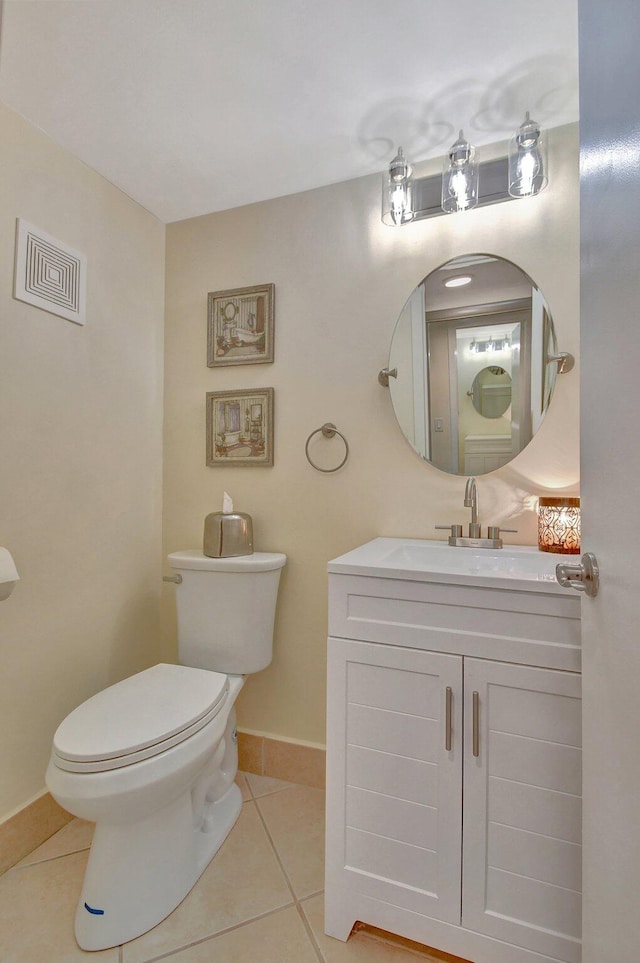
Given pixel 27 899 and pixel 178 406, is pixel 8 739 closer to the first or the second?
pixel 27 899

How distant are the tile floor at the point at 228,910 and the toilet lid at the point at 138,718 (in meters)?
0.46

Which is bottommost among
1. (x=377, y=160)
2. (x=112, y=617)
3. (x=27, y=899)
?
(x=27, y=899)

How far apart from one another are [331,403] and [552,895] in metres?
1.42

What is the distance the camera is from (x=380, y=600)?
3.70 ft

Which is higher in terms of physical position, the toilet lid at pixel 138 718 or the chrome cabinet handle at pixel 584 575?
the chrome cabinet handle at pixel 584 575

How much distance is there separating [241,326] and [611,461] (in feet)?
4.92

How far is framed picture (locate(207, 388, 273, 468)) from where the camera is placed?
1796 millimetres

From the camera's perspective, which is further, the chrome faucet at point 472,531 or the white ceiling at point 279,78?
the chrome faucet at point 472,531

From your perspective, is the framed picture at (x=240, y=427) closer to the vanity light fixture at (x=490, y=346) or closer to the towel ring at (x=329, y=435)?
the towel ring at (x=329, y=435)

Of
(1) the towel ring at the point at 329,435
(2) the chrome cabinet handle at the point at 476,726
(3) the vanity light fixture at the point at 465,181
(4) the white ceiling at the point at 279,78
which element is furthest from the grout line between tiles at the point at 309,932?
(4) the white ceiling at the point at 279,78

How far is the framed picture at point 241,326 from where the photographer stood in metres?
1.79

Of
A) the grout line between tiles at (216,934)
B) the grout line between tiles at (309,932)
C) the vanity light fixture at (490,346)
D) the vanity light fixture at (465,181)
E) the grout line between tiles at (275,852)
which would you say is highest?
the vanity light fixture at (465,181)

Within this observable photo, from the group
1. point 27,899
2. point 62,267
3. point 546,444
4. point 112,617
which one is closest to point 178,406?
point 62,267

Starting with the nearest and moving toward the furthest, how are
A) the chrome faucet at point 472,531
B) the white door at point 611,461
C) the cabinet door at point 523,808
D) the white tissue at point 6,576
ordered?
the white door at point 611,461, the cabinet door at point 523,808, the white tissue at point 6,576, the chrome faucet at point 472,531
